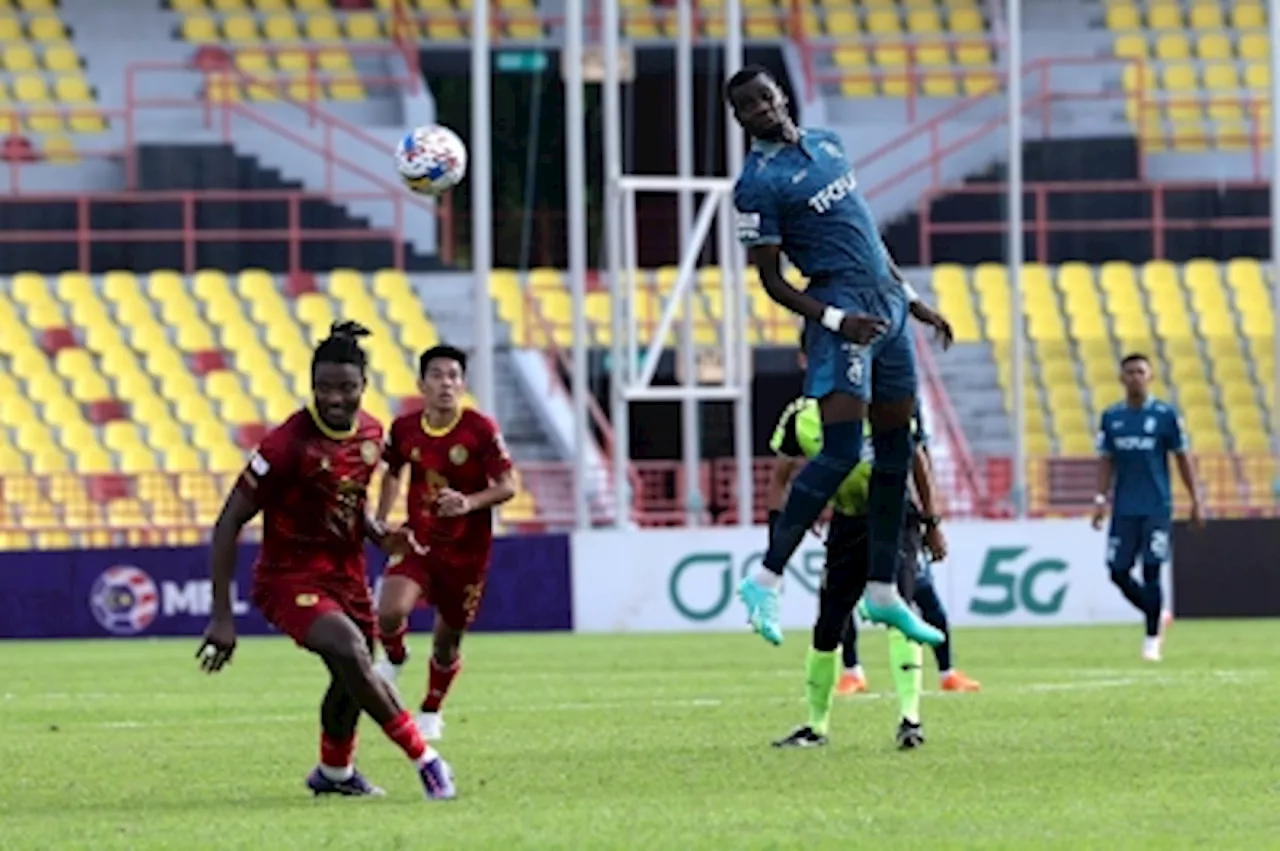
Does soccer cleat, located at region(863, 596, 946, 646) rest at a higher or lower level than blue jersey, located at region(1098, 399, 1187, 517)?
lower

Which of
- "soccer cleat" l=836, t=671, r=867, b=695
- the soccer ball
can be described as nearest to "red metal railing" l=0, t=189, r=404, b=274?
the soccer ball

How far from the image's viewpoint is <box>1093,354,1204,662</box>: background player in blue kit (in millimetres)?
22828

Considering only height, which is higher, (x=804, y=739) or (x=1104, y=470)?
(x=1104, y=470)

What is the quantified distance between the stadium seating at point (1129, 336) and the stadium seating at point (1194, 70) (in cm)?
258

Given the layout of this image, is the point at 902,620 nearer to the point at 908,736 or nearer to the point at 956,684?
the point at 908,736

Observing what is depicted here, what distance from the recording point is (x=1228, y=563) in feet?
96.7

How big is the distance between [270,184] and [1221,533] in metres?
13.7

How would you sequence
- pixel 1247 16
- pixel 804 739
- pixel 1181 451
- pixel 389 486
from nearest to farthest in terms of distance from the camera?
1. pixel 804 739
2. pixel 389 486
3. pixel 1181 451
4. pixel 1247 16

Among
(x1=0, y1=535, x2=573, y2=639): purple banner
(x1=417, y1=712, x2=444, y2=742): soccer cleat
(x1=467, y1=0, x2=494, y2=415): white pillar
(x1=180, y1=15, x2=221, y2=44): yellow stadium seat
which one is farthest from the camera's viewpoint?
(x1=180, y1=15, x2=221, y2=44): yellow stadium seat

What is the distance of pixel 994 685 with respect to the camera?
59.7ft

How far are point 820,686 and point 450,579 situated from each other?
200 centimetres

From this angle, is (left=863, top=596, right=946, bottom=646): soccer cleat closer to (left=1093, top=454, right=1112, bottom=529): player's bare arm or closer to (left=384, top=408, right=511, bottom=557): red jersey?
(left=384, top=408, right=511, bottom=557): red jersey

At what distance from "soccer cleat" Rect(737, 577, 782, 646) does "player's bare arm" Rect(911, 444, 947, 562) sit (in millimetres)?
1262

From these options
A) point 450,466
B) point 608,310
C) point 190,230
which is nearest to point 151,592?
point 190,230
